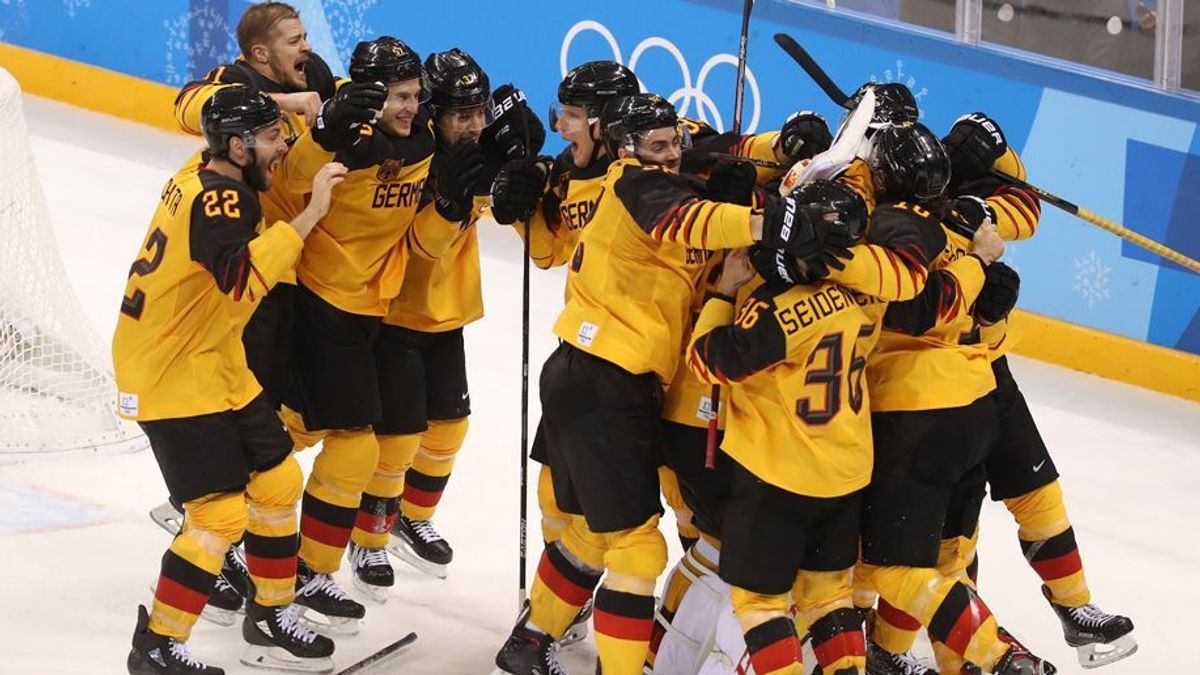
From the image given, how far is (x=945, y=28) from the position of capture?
25.4 feet

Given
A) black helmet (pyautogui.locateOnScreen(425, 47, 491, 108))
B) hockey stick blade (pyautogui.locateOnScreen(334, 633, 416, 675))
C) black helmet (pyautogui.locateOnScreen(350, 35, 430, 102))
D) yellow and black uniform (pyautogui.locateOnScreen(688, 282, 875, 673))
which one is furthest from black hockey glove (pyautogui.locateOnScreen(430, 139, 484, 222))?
hockey stick blade (pyautogui.locateOnScreen(334, 633, 416, 675))

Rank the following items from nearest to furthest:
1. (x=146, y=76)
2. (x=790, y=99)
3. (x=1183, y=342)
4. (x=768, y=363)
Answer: (x=768, y=363) → (x=1183, y=342) → (x=790, y=99) → (x=146, y=76)

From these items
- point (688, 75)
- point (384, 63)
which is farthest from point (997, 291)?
point (688, 75)

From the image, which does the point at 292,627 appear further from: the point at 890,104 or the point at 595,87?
the point at 890,104

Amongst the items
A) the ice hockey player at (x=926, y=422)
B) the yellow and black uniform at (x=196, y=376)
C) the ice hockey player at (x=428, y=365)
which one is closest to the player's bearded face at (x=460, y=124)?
the ice hockey player at (x=428, y=365)

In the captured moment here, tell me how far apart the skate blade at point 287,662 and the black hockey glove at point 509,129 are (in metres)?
1.35

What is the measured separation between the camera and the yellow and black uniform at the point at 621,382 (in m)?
4.39

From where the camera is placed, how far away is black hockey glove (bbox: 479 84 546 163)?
499cm

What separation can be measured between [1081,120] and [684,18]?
5.98 feet

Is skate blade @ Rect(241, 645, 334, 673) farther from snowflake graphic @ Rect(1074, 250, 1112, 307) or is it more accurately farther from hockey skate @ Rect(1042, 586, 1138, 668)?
snowflake graphic @ Rect(1074, 250, 1112, 307)

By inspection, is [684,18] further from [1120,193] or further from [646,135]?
[646,135]

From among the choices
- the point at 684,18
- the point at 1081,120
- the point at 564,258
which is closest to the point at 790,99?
the point at 684,18

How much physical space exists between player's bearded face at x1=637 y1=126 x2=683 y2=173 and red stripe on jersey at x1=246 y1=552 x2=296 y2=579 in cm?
132

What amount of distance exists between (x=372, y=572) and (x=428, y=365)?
0.58 meters
